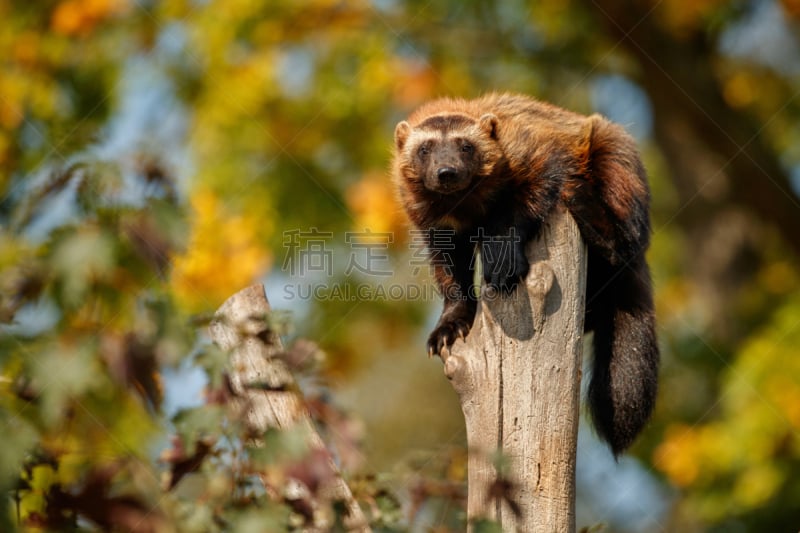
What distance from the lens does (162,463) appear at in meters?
3.37

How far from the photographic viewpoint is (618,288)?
6.27 meters

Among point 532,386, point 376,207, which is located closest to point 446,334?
point 532,386

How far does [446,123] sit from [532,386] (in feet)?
8.97

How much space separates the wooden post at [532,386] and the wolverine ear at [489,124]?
1796mm

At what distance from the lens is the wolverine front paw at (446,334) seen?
585 centimetres

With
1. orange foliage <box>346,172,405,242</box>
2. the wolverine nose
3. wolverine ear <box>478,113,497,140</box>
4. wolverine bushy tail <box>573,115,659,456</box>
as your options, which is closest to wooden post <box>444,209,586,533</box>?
wolverine bushy tail <box>573,115,659,456</box>

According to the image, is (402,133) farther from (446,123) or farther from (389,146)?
(389,146)

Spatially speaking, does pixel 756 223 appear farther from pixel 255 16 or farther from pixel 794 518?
pixel 255 16

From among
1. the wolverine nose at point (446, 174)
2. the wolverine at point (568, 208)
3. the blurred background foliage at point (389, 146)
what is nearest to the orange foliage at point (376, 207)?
the blurred background foliage at point (389, 146)

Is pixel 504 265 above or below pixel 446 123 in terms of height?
below

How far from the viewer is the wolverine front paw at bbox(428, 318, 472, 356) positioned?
585cm

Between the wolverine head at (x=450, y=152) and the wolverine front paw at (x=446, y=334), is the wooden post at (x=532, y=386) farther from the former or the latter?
the wolverine head at (x=450, y=152)

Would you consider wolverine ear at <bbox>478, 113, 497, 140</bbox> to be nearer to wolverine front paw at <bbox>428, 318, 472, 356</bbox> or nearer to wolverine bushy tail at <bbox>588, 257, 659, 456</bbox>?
wolverine bushy tail at <bbox>588, 257, 659, 456</bbox>

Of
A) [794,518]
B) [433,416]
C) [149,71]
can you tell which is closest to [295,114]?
[149,71]
